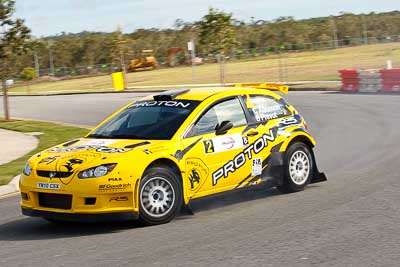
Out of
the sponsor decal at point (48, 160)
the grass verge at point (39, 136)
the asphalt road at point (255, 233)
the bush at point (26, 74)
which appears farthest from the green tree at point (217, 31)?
the sponsor decal at point (48, 160)

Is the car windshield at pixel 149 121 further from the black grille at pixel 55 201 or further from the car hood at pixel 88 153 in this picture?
the black grille at pixel 55 201

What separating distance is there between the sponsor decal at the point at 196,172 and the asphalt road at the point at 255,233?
1.29ft

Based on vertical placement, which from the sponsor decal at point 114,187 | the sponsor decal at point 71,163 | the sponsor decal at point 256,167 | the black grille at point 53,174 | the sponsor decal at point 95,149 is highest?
the sponsor decal at point 95,149

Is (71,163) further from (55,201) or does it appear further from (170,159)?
(170,159)

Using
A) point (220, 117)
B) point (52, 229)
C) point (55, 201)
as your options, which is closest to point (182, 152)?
point (220, 117)

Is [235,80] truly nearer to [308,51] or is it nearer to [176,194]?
[308,51]

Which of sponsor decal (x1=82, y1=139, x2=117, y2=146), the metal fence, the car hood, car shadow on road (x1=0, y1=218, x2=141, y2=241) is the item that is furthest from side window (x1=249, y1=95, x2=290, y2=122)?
the metal fence

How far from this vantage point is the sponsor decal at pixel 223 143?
888 centimetres

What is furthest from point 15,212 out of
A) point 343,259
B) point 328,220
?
point 343,259

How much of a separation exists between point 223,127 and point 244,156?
0.50 m

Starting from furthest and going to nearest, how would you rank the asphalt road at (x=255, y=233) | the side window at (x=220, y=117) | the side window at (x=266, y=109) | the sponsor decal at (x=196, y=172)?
the side window at (x=266, y=109) < the side window at (x=220, y=117) < the sponsor decal at (x=196, y=172) < the asphalt road at (x=255, y=233)

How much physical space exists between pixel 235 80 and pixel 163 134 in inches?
1602

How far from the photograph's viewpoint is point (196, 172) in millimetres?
8695

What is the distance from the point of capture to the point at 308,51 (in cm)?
7850
